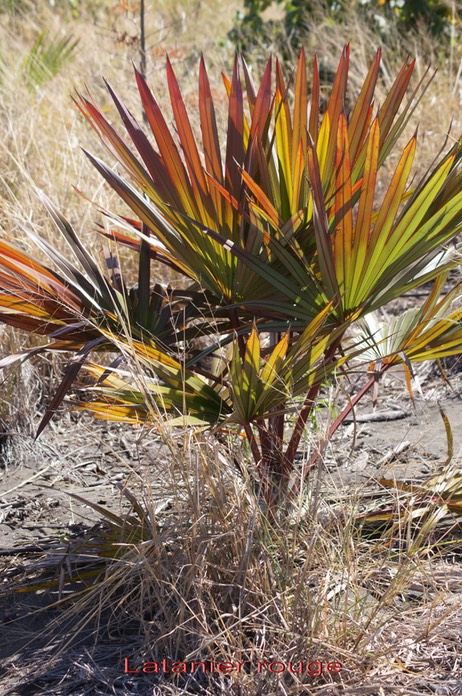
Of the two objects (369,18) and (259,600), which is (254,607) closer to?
(259,600)

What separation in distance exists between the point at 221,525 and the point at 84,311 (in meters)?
0.70

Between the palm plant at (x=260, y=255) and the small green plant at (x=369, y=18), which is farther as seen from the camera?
the small green plant at (x=369, y=18)

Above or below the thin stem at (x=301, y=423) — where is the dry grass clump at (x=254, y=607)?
below

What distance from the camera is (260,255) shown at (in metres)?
2.14

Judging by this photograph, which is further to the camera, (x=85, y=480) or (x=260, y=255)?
(x=85, y=480)

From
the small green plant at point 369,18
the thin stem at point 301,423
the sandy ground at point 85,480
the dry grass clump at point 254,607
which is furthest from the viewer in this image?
the small green plant at point 369,18

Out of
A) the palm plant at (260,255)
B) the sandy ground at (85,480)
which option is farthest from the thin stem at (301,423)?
the sandy ground at (85,480)

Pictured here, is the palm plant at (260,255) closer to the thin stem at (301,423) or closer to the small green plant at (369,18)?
the thin stem at (301,423)

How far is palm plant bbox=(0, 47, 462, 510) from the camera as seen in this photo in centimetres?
190

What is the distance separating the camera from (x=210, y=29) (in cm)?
999

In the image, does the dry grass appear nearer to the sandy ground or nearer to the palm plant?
the sandy ground

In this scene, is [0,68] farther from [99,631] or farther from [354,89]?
[99,631]

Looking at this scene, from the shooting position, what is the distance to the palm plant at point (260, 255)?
74.7 inches

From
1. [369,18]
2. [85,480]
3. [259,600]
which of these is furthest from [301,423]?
[369,18]
